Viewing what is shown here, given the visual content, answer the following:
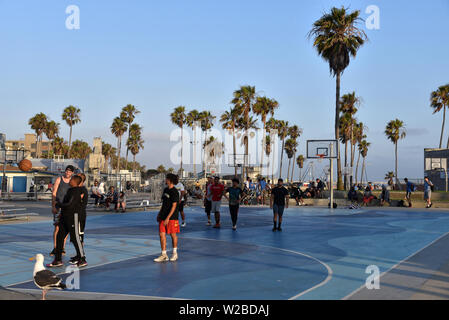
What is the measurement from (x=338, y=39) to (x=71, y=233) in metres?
36.7

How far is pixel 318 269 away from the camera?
8.54 meters

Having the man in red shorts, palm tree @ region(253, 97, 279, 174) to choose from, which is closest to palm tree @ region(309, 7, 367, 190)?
palm tree @ region(253, 97, 279, 174)

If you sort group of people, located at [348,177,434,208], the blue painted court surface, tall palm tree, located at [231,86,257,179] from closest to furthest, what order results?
the blue painted court surface
group of people, located at [348,177,434,208]
tall palm tree, located at [231,86,257,179]

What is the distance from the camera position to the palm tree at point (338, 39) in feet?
133

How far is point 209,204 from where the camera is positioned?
17203mm

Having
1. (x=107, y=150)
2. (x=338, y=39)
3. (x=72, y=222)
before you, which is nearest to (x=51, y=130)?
(x=107, y=150)

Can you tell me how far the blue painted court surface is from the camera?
273 inches

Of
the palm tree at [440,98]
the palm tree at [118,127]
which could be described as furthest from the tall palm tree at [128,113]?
the palm tree at [440,98]

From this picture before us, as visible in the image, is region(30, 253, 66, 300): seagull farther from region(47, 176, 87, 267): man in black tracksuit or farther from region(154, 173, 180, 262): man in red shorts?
region(154, 173, 180, 262): man in red shorts

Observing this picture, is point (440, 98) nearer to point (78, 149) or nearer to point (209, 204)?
point (209, 204)

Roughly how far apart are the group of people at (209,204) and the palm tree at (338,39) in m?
25.9

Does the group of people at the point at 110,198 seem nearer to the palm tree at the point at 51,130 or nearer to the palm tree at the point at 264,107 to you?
the palm tree at the point at 264,107
